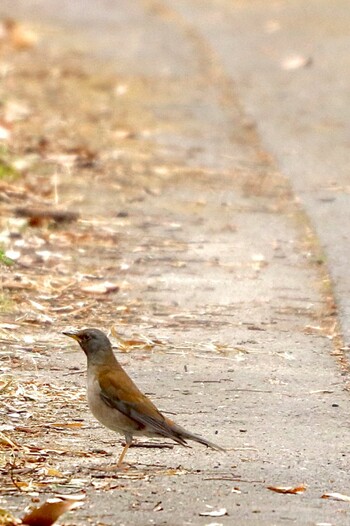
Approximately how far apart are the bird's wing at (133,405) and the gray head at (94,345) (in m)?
0.12

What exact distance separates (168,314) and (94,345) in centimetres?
156

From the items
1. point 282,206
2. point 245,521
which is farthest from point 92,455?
point 282,206

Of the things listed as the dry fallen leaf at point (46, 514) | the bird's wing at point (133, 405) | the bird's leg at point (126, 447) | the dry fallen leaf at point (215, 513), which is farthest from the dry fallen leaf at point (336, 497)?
the dry fallen leaf at point (46, 514)

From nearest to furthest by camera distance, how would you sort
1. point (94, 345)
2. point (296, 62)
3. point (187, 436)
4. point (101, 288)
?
point (187, 436)
point (94, 345)
point (101, 288)
point (296, 62)

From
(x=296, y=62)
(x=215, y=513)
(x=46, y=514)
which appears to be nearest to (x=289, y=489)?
(x=215, y=513)

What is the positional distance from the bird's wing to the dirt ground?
0.44 feet

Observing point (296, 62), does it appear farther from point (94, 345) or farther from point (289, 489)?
point (289, 489)

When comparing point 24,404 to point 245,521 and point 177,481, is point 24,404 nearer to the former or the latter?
point 177,481

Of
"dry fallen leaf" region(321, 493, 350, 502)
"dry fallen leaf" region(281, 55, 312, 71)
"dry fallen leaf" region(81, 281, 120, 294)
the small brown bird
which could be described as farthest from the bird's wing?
"dry fallen leaf" region(281, 55, 312, 71)

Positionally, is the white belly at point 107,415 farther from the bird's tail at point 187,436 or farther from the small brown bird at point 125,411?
the bird's tail at point 187,436

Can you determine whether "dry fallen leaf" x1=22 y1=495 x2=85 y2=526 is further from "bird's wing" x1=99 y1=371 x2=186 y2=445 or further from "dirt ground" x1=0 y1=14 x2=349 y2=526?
"bird's wing" x1=99 y1=371 x2=186 y2=445

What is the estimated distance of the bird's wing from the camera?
4426 millimetres

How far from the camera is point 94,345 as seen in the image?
4719 mm

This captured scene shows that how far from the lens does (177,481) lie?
4309mm
